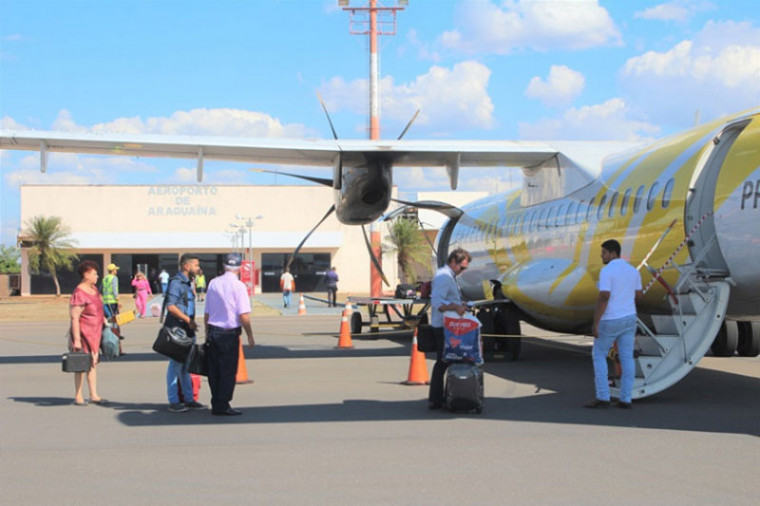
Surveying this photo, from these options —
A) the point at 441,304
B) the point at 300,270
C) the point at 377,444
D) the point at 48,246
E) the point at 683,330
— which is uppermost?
the point at 48,246

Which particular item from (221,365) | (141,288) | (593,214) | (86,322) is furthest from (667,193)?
(141,288)

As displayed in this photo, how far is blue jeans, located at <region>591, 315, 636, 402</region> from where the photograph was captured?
30.0 ft

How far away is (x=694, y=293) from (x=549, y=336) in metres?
10.9

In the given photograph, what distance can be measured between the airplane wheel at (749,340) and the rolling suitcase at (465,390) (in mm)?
6547

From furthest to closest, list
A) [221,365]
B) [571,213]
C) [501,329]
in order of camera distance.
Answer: [501,329], [571,213], [221,365]

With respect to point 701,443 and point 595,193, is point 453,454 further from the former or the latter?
point 595,193

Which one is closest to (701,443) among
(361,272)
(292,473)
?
(292,473)

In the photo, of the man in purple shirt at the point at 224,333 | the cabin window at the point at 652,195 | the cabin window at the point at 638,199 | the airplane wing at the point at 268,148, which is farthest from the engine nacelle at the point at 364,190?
the man in purple shirt at the point at 224,333

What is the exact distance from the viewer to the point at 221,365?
8.97 metres

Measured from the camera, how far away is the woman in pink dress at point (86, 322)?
959 cm

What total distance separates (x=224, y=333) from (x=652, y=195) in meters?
5.60

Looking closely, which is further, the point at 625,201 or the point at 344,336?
the point at 344,336

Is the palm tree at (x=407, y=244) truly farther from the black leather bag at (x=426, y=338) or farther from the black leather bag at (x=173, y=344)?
the black leather bag at (x=173, y=344)

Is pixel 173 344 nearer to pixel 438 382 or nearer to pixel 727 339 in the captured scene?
pixel 438 382
